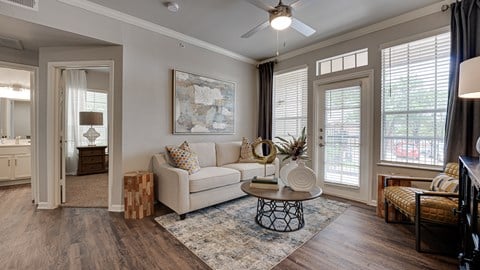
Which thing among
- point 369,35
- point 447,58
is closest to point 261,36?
point 369,35

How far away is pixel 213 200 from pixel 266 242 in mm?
1062

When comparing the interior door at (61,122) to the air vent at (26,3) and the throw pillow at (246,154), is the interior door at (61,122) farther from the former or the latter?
the throw pillow at (246,154)

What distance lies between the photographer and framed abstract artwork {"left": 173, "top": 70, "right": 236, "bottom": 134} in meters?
3.55

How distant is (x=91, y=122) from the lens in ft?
16.9

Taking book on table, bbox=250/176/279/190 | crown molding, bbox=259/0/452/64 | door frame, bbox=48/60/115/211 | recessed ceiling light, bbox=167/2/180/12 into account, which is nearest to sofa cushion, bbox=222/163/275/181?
book on table, bbox=250/176/279/190

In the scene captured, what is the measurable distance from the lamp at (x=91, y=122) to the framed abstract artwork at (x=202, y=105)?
2971 mm

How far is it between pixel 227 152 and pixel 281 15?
2.44 meters

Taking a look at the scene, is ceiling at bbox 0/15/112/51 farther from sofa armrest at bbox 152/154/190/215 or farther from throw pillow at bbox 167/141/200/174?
sofa armrest at bbox 152/154/190/215

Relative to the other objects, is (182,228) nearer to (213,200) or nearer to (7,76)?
(213,200)

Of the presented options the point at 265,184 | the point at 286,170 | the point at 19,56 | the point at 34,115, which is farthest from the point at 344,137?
the point at 19,56

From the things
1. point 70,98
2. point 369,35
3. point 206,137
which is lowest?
point 206,137

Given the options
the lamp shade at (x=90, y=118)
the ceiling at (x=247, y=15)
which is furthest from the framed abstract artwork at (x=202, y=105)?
the lamp shade at (x=90, y=118)

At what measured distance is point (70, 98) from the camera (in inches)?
204

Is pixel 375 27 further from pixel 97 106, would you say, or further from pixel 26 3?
pixel 97 106
